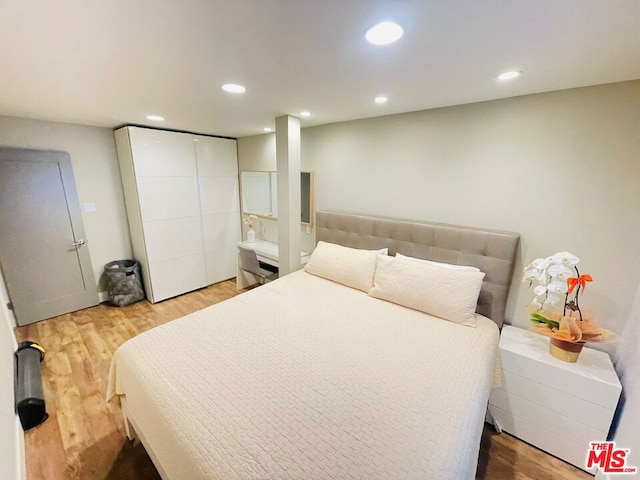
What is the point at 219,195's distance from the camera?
12.8ft

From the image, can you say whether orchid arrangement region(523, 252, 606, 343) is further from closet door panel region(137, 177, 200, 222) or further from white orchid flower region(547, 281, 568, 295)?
closet door panel region(137, 177, 200, 222)

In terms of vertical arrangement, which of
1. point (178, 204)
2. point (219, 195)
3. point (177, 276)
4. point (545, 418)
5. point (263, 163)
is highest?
point (263, 163)

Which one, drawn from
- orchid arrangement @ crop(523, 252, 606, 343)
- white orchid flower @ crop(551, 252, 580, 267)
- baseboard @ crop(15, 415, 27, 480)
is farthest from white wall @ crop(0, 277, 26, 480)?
white orchid flower @ crop(551, 252, 580, 267)

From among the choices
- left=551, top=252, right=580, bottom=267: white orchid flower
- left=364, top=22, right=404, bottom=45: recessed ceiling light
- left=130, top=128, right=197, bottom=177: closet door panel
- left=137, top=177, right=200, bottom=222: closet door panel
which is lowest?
left=551, top=252, right=580, bottom=267: white orchid flower

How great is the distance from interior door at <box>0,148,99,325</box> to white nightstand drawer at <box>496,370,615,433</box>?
446 cm

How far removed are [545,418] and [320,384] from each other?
4.87ft

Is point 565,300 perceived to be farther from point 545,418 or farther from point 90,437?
point 90,437

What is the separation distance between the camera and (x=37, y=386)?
1.87 m

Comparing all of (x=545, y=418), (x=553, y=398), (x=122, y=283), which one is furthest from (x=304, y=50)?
(x=122, y=283)

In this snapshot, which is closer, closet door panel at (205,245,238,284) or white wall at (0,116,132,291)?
white wall at (0,116,132,291)

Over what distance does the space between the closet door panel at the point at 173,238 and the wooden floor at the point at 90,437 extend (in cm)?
104

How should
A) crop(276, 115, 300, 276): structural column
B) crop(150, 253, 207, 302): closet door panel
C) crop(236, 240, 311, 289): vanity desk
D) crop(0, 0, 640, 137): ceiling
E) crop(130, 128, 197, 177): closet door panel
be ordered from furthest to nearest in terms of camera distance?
1. crop(150, 253, 207, 302): closet door panel
2. crop(236, 240, 311, 289): vanity desk
3. crop(130, 128, 197, 177): closet door panel
4. crop(276, 115, 300, 276): structural column
5. crop(0, 0, 640, 137): ceiling

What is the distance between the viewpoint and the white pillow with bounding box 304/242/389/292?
227 cm

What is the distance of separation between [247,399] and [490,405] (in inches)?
65.2
